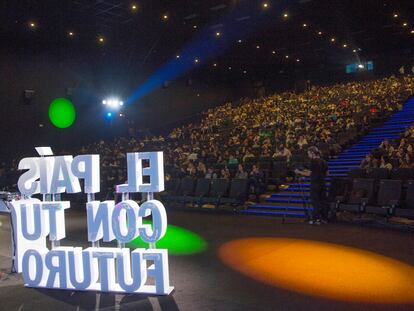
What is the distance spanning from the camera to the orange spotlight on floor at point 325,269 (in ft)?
13.7

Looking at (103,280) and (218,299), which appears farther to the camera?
(103,280)

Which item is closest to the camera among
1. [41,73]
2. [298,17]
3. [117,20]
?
[117,20]

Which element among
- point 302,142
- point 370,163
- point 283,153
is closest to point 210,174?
point 283,153

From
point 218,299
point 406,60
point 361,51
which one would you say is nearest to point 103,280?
point 218,299

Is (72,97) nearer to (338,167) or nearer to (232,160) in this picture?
(232,160)

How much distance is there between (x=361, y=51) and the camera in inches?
1102

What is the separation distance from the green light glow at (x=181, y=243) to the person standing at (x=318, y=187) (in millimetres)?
2531

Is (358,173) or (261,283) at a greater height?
(358,173)

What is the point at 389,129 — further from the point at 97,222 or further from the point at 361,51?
the point at 361,51

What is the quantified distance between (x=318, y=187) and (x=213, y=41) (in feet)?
46.2

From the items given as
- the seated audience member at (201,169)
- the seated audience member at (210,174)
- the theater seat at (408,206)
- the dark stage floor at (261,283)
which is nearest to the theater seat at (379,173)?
the theater seat at (408,206)

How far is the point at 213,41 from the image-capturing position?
20375 millimetres

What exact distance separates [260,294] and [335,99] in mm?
18809

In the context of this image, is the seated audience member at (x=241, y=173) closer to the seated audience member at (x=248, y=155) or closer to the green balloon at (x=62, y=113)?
the seated audience member at (x=248, y=155)
